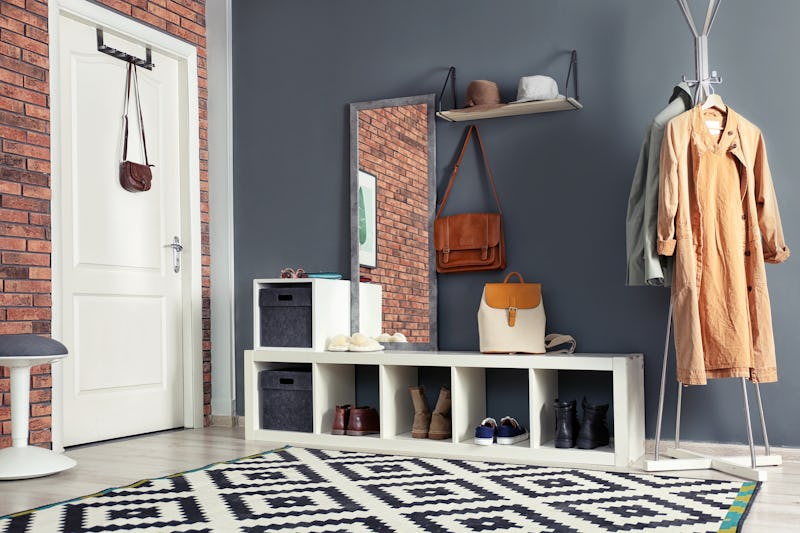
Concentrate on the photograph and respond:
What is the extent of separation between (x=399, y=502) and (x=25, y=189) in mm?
2183

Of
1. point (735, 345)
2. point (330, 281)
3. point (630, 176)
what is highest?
point (630, 176)

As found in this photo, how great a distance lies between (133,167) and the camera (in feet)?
14.4

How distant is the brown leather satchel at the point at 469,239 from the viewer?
13.4ft

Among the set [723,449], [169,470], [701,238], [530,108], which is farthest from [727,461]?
[169,470]

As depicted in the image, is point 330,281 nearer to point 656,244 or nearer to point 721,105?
point 656,244

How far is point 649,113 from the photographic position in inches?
151

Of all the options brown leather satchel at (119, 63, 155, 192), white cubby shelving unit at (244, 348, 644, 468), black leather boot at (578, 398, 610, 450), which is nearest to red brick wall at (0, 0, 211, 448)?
brown leather satchel at (119, 63, 155, 192)

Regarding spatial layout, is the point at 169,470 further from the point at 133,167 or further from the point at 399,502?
the point at 133,167

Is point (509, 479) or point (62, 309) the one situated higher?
point (62, 309)

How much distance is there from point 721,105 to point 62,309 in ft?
9.70

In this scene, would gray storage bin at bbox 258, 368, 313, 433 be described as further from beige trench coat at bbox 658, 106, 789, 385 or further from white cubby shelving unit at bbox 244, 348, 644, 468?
beige trench coat at bbox 658, 106, 789, 385

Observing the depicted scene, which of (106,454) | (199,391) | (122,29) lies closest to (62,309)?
(106,454)

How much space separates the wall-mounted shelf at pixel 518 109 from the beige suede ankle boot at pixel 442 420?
1286 mm

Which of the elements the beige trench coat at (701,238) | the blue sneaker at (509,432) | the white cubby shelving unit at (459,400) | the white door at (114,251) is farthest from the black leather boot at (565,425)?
the white door at (114,251)
